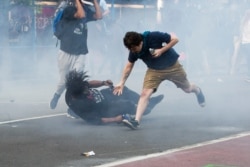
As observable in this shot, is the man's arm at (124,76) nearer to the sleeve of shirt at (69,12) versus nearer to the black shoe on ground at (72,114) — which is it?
the black shoe on ground at (72,114)

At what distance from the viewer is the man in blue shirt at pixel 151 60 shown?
9242mm

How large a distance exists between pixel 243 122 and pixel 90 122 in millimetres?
1829

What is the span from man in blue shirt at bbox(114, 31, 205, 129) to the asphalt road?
368mm

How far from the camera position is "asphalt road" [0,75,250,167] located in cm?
793

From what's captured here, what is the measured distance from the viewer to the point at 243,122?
9984 mm

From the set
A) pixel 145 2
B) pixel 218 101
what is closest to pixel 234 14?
pixel 145 2

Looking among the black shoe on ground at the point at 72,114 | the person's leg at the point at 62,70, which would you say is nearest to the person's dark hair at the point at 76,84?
the black shoe on ground at the point at 72,114

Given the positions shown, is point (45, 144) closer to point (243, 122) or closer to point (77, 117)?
point (77, 117)

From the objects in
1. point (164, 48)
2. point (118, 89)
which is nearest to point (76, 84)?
point (118, 89)

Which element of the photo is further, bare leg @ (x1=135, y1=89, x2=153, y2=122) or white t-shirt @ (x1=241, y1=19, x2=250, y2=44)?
white t-shirt @ (x1=241, y1=19, x2=250, y2=44)

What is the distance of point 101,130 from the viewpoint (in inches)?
371

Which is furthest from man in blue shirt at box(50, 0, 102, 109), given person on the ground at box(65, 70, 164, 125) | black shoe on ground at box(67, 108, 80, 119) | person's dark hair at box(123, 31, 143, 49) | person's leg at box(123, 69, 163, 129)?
person's dark hair at box(123, 31, 143, 49)

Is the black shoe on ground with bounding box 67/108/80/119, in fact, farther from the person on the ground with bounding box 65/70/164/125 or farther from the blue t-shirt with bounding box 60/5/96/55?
the blue t-shirt with bounding box 60/5/96/55

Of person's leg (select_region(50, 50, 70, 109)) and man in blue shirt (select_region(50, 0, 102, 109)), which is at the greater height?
man in blue shirt (select_region(50, 0, 102, 109))
